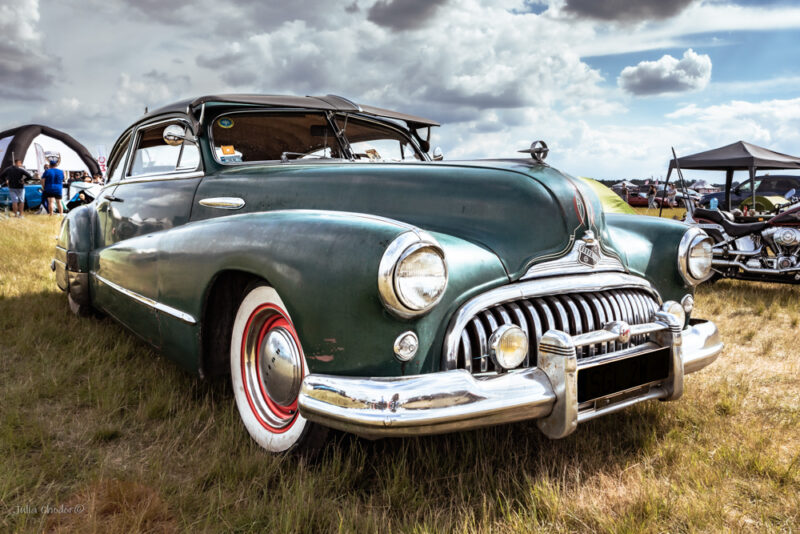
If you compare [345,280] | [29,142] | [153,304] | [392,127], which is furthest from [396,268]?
[29,142]

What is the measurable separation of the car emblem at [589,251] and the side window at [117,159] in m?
3.22

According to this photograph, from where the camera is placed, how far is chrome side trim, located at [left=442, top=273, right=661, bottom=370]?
178 cm

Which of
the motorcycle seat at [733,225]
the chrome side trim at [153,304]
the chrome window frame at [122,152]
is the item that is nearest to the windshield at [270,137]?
the chrome side trim at [153,304]

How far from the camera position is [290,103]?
3.04m

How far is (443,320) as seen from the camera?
1800 mm

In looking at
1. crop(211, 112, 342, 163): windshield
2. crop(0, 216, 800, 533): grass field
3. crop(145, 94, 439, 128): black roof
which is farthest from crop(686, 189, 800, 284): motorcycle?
crop(211, 112, 342, 163): windshield

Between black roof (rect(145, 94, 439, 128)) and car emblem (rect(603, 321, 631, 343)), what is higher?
black roof (rect(145, 94, 439, 128))

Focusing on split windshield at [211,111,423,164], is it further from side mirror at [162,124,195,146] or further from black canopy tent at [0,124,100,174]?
black canopy tent at [0,124,100,174]

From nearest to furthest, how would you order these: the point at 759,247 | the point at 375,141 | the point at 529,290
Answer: the point at 529,290 → the point at 375,141 → the point at 759,247

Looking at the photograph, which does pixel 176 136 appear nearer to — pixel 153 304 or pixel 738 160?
pixel 153 304

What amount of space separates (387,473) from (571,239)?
1088 mm

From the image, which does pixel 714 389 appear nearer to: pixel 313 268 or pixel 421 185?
pixel 421 185

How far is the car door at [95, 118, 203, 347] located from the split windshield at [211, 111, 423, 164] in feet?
0.61

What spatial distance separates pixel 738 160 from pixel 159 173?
12.0 metres
